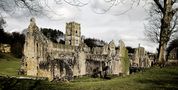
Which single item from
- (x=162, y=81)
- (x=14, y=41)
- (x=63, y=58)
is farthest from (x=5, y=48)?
(x=162, y=81)

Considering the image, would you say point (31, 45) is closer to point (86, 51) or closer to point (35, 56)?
point (35, 56)

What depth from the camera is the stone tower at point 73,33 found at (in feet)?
269

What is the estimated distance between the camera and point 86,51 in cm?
5569

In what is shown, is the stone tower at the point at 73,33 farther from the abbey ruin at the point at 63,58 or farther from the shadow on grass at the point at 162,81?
the shadow on grass at the point at 162,81

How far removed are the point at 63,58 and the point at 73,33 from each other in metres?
36.1

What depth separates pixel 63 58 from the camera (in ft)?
154

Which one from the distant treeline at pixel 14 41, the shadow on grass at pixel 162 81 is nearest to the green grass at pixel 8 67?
the distant treeline at pixel 14 41

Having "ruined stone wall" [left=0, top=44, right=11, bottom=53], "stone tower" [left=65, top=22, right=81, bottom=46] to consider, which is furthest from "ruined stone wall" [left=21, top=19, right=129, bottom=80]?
"ruined stone wall" [left=0, top=44, right=11, bottom=53]

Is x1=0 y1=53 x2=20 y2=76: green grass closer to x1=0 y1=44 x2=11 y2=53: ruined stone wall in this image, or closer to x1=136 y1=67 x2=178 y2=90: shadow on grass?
x1=0 y1=44 x2=11 y2=53: ruined stone wall

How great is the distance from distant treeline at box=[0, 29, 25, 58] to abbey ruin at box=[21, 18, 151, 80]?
125 ft

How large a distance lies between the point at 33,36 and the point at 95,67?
11.7 metres

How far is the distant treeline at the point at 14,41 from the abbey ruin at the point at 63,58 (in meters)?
38.1

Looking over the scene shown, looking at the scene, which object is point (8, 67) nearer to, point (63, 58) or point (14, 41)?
point (63, 58)

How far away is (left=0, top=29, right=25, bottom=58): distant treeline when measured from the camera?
3713 inches
